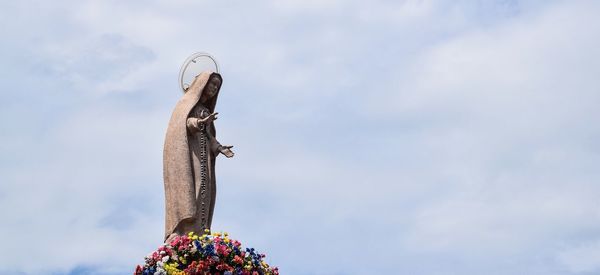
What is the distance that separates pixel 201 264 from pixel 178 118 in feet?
10.8

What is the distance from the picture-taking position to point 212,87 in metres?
18.8

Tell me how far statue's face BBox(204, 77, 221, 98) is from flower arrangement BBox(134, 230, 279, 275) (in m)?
3.30

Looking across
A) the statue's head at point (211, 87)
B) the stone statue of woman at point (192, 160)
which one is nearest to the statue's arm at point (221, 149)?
the stone statue of woman at point (192, 160)

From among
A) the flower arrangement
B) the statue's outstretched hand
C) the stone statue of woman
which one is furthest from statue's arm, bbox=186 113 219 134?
the flower arrangement

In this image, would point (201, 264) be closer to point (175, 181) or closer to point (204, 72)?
point (175, 181)

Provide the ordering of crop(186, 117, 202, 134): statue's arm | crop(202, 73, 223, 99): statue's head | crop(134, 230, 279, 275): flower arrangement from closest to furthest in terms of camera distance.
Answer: crop(134, 230, 279, 275): flower arrangement
crop(186, 117, 202, 134): statue's arm
crop(202, 73, 223, 99): statue's head

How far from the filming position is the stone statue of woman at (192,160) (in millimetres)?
17531

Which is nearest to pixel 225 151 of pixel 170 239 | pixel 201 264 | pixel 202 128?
pixel 202 128

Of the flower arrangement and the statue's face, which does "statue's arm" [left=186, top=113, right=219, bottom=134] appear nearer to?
the statue's face

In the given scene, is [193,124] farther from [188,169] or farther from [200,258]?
[200,258]

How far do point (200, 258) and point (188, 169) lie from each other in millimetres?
2200

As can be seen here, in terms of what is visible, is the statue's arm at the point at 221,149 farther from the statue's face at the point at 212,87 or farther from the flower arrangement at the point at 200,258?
the flower arrangement at the point at 200,258

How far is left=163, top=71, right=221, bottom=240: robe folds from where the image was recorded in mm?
17516

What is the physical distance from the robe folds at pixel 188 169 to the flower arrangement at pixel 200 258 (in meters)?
1.19
